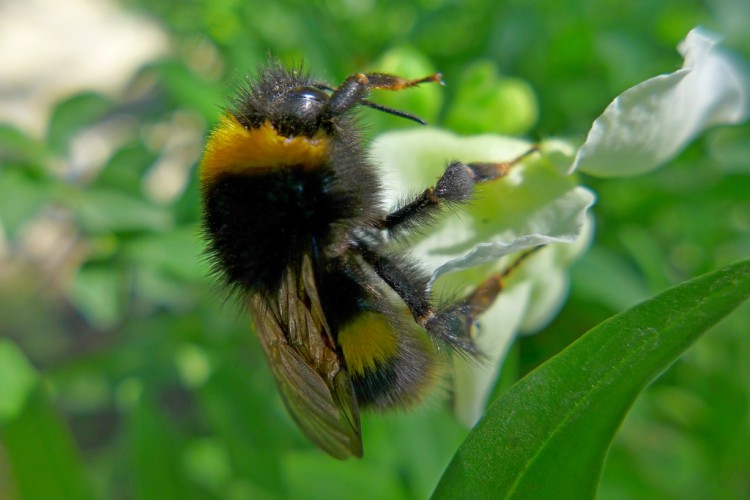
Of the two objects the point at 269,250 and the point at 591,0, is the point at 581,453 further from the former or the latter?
the point at 591,0

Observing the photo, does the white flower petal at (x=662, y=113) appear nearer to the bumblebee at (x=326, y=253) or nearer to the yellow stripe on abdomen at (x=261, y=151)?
the bumblebee at (x=326, y=253)

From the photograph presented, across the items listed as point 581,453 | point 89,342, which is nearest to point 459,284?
point 581,453

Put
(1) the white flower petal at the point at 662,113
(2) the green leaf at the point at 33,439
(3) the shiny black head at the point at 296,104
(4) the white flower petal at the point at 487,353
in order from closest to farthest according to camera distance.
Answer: (1) the white flower petal at the point at 662,113
(3) the shiny black head at the point at 296,104
(4) the white flower petal at the point at 487,353
(2) the green leaf at the point at 33,439

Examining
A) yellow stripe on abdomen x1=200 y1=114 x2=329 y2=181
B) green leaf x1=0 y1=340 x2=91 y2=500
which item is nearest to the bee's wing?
yellow stripe on abdomen x1=200 y1=114 x2=329 y2=181

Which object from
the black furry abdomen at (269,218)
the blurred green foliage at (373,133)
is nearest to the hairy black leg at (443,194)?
the black furry abdomen at (269,218)

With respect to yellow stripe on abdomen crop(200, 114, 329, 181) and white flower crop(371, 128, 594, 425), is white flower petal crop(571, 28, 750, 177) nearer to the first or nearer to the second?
white flower crop(371, 128, 594, 425)

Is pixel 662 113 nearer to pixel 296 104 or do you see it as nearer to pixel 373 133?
pixel 296 104
